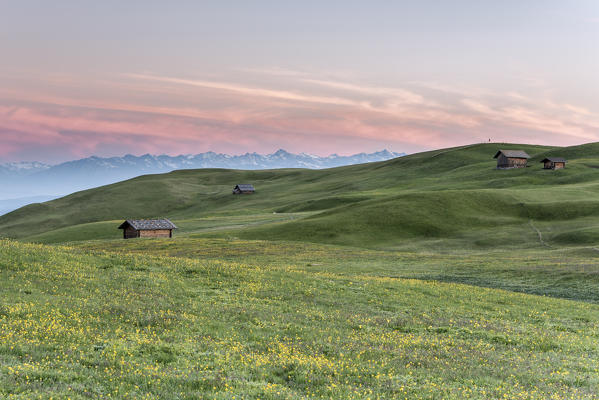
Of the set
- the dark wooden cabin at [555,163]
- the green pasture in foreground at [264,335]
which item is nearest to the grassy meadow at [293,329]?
the green pasture in foreground at [264,335]

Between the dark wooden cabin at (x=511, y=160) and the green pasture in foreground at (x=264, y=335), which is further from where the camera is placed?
the dark wooden cabin at (x=511, y=160)

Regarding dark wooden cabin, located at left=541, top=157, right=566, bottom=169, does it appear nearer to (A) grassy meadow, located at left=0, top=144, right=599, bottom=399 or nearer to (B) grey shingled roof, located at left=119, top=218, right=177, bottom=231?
(A) grassy meadow, located at left=0, top=144, right=599, bottom=399

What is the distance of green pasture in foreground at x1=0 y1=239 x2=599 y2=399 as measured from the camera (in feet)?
44.3

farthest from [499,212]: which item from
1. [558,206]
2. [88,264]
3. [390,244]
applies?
[88,264]

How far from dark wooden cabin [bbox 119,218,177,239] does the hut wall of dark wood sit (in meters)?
136

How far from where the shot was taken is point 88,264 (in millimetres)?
31969

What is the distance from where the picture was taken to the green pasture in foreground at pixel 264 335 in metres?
13.5

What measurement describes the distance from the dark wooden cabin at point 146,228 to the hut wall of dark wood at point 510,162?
136 metres

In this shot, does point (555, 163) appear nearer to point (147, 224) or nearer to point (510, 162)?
point (510, 162)

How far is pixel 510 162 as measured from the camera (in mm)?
178000

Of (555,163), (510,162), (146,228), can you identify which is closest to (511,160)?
(510,162)

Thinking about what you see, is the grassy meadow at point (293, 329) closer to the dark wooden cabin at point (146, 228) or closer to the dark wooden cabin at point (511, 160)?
the dark wooden cabin at point (146, 228)

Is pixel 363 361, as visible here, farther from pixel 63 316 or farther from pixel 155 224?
pixel 155 224

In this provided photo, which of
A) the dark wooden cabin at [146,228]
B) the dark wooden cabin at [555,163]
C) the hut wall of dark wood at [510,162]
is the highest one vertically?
the hut wall of dark wood at [510,162]
